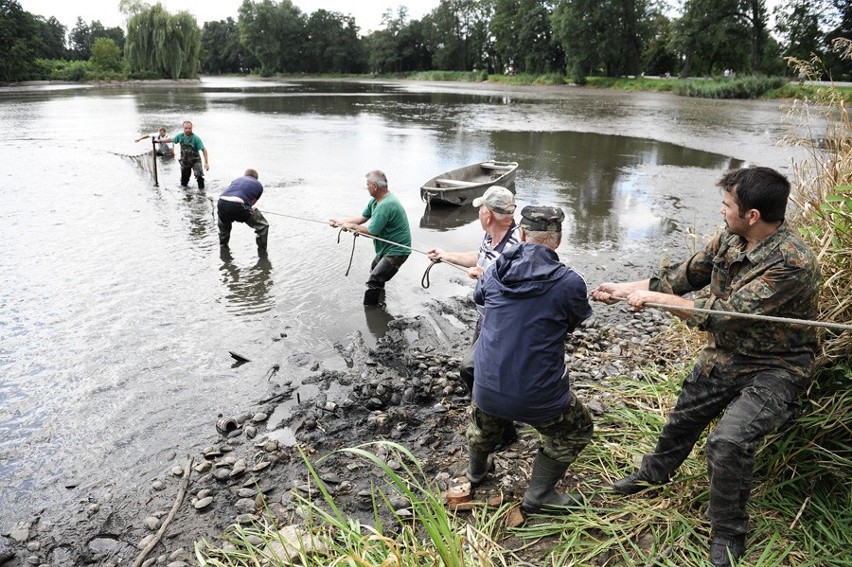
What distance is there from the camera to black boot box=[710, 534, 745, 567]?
327cm

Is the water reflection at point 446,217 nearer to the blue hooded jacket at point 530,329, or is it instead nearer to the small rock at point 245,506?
the small rock at point 245,506

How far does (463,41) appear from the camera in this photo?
406 feet

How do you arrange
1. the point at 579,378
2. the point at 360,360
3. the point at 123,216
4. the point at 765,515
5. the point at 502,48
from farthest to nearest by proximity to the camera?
the point at 502,48
the point at 123,216
the point at 360,360
the point at 579,378
the point at 765,515

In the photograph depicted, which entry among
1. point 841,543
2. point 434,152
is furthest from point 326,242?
point 434,152

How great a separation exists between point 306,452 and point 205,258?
7.49m

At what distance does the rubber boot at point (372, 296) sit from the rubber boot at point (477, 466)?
16.6ft

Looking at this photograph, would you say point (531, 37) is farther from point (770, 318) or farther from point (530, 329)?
point (770, 318)

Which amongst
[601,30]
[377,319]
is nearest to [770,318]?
[377,319]

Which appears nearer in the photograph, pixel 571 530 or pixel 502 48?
pixel 571 530

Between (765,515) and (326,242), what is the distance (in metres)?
10.6

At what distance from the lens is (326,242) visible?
42.2ft

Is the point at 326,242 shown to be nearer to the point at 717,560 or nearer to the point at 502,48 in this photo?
the point at 717,560

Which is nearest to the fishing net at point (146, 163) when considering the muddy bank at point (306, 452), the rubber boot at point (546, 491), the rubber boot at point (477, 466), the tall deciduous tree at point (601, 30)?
the muddy bank at point (306, 452)

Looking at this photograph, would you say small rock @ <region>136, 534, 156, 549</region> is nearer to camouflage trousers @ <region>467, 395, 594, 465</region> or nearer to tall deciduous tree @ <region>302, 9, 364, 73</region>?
camouflage trousers @ <region>467, 395, 594, 465</region>
